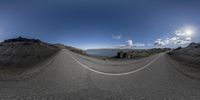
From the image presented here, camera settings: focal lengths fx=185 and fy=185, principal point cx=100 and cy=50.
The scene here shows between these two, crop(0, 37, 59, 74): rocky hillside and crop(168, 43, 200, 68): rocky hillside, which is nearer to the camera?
crop(0, 37, 59, 74): rocky hillside

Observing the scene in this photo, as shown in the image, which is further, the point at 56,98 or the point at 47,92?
the point at 47,92

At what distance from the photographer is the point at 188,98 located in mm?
6848

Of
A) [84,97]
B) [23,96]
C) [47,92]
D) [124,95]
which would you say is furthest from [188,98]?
[23,96]

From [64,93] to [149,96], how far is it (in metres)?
3.32

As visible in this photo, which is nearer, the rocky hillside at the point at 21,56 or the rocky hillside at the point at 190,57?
the rocky hillside at the point at 21,56

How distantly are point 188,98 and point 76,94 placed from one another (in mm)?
4207

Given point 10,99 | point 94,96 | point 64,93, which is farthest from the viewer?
point 64,93

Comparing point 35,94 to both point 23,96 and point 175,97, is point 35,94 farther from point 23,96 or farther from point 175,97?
point 175,97

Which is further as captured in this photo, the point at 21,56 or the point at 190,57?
the point at 21,56

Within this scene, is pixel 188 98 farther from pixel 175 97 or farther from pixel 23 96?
pixel 23 96

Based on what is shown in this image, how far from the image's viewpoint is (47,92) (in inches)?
299

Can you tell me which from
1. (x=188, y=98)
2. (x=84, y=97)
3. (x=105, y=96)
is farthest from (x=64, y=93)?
(x=188, y=98)

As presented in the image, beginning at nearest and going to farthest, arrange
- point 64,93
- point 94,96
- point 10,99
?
point 10,99, point 94,96, point 64,93

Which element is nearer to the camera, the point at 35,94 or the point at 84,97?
the point at 84,97
